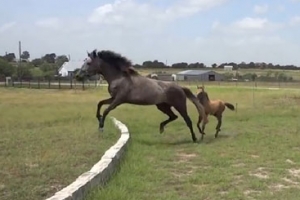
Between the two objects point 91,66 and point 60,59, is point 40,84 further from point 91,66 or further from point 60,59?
point 60,59

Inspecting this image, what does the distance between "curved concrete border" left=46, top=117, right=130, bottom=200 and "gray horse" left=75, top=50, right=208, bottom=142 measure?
276cm

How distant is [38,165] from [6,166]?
477mm

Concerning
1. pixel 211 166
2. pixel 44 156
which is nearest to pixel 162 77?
pixel 211 166

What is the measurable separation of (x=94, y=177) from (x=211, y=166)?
3.02 meters

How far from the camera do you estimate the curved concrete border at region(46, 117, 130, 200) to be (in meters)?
5.52

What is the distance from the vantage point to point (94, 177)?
21.7 ft

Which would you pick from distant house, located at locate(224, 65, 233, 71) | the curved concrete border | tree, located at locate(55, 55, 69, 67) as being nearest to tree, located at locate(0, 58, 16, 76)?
tree, located at locate(55, 55, 69, 67)

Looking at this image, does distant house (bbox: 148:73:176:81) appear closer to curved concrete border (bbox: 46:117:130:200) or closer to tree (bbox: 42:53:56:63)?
curved concrete border (bbox: 46:117:130:200)

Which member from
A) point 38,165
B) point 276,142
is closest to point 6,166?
point 38,165

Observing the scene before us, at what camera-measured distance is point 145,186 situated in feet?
23.6

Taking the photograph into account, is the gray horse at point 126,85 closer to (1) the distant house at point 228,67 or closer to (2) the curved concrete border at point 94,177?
(2) the curved concrete border at point 94,177

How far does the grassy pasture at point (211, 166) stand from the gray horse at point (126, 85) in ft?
3.04

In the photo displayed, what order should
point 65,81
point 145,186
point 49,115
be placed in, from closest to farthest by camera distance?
point 145,186, point 49,115, point 65,81

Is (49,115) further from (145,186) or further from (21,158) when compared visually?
(145,186)
